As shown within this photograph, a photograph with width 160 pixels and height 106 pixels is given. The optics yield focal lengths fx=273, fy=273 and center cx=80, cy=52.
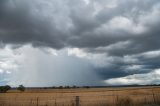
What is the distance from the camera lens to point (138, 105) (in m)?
33.3

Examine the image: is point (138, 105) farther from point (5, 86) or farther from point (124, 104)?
point (5, 86)

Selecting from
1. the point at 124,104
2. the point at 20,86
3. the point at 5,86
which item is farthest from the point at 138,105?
the point at 20,86

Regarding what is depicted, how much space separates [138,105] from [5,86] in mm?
93021

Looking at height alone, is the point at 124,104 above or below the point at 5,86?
below

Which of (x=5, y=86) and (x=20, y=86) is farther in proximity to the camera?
(x=20, y=86)

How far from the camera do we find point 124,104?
34781mm

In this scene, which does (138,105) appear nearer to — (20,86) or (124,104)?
(124,104)

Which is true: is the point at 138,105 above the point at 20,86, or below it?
below

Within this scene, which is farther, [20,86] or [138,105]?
[20,86]

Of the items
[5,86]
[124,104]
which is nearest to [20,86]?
[5,86]

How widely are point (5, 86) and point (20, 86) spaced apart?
1813 centimetres

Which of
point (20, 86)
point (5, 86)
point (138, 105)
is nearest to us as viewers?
point (138, 105)

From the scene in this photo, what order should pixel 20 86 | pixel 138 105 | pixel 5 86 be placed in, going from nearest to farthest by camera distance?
pixel 138 105, pixel 5 86, pixel 20 86

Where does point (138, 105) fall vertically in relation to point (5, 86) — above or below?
below
